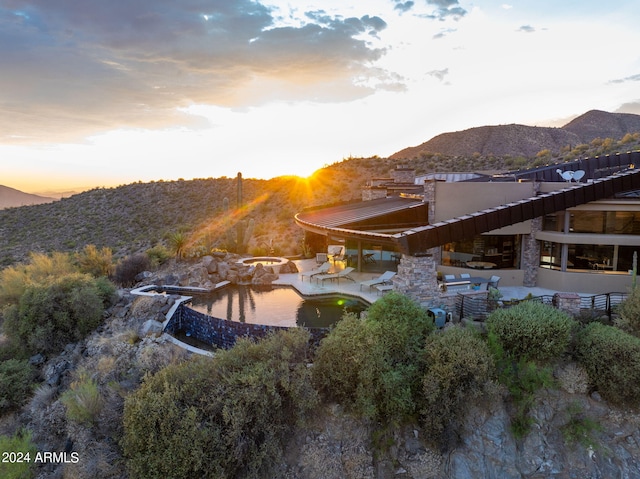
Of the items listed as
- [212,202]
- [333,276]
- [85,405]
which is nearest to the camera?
[85,405]

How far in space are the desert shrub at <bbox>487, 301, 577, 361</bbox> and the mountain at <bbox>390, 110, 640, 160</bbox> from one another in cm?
5463

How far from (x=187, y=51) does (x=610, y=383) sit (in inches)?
1009

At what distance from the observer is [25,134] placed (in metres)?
32.3

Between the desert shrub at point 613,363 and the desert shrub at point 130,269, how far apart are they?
64.2 feet

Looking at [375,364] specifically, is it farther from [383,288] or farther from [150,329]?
[150,329]

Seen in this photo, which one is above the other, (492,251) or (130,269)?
(492,251)

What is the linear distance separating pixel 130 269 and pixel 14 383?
8.35m

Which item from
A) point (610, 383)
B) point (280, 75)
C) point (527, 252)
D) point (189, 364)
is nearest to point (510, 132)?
point (280, 75)

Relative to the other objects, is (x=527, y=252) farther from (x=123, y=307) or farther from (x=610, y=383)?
(x=123, y=307)

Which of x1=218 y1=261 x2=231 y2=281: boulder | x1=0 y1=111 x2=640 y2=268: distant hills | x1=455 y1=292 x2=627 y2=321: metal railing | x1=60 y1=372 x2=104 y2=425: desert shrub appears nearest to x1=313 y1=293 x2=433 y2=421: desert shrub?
x1=455 y1=292 x2=627 y2=321: metal railing

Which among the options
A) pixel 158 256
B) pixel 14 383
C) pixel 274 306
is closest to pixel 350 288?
pixel 274 306

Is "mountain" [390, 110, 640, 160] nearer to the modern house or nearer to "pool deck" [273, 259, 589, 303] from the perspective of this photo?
the modern house

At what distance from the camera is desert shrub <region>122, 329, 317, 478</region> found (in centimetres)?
789

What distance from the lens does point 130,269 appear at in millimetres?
20594
